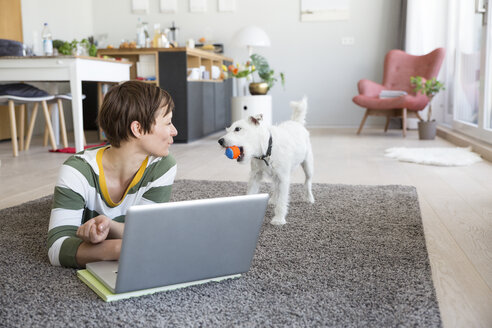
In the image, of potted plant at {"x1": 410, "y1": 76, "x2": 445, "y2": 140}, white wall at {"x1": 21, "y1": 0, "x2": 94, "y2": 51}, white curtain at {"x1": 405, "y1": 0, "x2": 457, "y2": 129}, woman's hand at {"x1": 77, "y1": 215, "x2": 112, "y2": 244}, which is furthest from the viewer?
white curtain at {"x1": 405, "y1": 0, "x2": 457, "y2": 129}

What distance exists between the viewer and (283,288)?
1.23 meters

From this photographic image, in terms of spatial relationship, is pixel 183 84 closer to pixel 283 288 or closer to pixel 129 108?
→ pixel 129 108

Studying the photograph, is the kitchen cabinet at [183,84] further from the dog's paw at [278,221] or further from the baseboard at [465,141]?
the dog's paw at [278,221]

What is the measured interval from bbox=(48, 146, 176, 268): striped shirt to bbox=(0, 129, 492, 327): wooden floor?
32.3 inches

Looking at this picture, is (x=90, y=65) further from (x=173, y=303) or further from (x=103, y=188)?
(x=173, y=303)

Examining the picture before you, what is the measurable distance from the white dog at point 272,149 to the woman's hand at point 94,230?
0.62 metres

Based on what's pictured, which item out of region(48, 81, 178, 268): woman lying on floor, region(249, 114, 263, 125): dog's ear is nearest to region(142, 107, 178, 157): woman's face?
region(48, 81, 178, 268): woman lying on floor

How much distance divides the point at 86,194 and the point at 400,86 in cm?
508

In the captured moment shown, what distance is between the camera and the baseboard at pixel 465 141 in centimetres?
367

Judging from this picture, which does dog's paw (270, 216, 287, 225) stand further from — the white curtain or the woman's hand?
the white curtain

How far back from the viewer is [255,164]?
1.95 meters

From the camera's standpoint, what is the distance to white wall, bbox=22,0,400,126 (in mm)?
6496

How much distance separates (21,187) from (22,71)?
1.30 metres

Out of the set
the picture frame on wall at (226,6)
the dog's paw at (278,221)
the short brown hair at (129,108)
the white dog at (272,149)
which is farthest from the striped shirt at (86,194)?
the picture frame on wall at (226,6)
